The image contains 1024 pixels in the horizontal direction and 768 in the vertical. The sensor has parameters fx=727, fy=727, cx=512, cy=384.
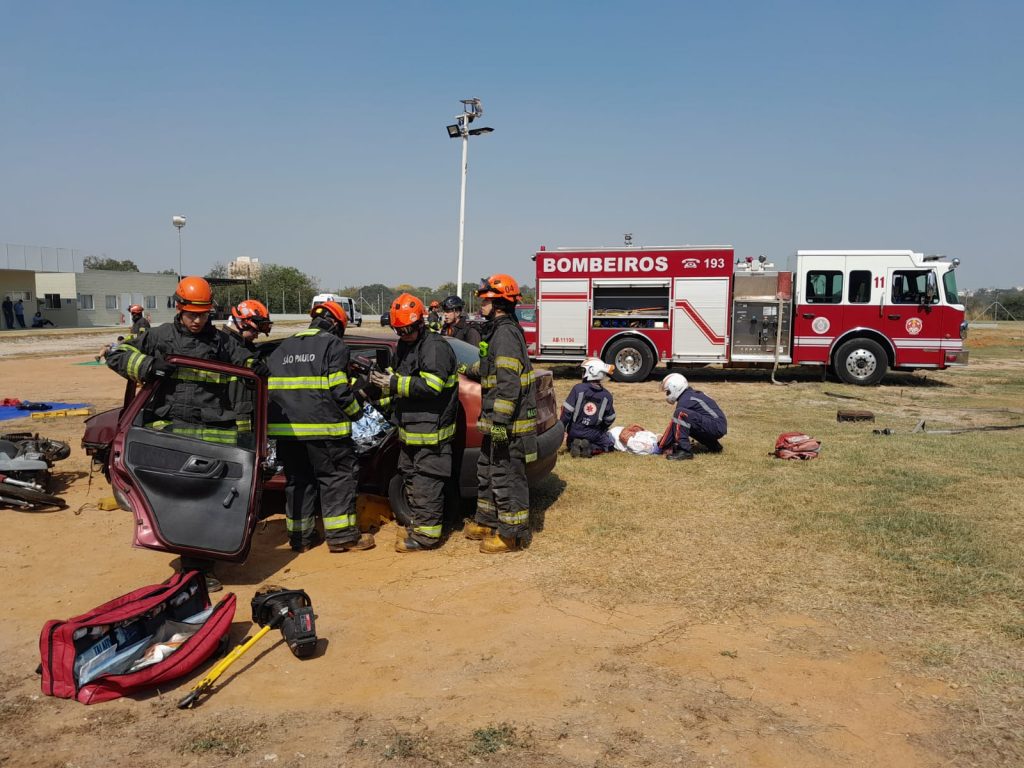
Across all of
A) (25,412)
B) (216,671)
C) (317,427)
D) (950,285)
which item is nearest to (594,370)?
Answer: (317,427)

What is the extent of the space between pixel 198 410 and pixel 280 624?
A: 5.54 ft

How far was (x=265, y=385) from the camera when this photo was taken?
4.52 m

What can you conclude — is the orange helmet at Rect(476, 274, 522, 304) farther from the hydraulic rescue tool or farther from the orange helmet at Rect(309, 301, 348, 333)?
the hydraulic rescue tool

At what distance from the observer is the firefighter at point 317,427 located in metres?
4.76

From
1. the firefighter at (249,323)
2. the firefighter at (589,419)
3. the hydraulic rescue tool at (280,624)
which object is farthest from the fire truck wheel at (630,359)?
the hydraulic rescue tool at (280,624)

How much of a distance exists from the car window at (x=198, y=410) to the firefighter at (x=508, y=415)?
1.56 metres

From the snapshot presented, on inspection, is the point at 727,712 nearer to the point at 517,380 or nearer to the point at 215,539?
the point at 517,380

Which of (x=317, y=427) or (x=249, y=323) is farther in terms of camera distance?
(x=249, y=323)

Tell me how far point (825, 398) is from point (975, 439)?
14.7ft

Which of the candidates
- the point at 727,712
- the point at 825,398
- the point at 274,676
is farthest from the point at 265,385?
the point at 825,398

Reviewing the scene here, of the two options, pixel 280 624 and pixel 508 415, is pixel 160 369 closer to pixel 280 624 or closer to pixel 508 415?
pixel 280 624

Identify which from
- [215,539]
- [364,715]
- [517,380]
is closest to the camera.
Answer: [364,715]

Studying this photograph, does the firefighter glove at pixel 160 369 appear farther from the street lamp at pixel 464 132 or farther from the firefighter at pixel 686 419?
the street lamp at pixel 464 132

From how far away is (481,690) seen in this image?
3236 mm
